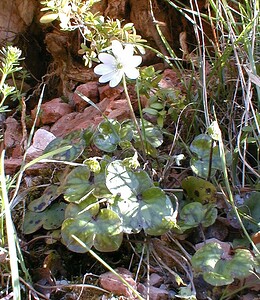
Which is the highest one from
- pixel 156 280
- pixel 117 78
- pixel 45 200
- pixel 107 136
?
pixel 117 78

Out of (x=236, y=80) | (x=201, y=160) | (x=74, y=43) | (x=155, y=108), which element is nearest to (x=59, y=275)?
(x=201, y=160)

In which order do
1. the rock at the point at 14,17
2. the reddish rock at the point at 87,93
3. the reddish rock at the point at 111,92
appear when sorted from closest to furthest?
the reddish rock at the point at 111,92
the reddish rock at the point at 87,93
the rock at the point at 14,17

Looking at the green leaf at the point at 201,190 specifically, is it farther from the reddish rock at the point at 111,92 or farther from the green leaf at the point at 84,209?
the reddish rock at the point at 111,92

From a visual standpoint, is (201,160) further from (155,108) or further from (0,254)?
(0,254)

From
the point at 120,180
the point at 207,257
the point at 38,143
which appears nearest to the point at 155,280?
the point at 207,257

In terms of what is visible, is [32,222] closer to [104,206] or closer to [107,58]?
[104,206]

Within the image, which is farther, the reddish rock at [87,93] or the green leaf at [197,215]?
the reddish rock at [87,93]

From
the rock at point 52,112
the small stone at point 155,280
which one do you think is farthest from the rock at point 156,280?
the rock at point 52,112

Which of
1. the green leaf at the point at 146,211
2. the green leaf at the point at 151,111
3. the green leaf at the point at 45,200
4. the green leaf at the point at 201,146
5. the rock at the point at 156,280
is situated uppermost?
the green leaf at the point at 151,111
